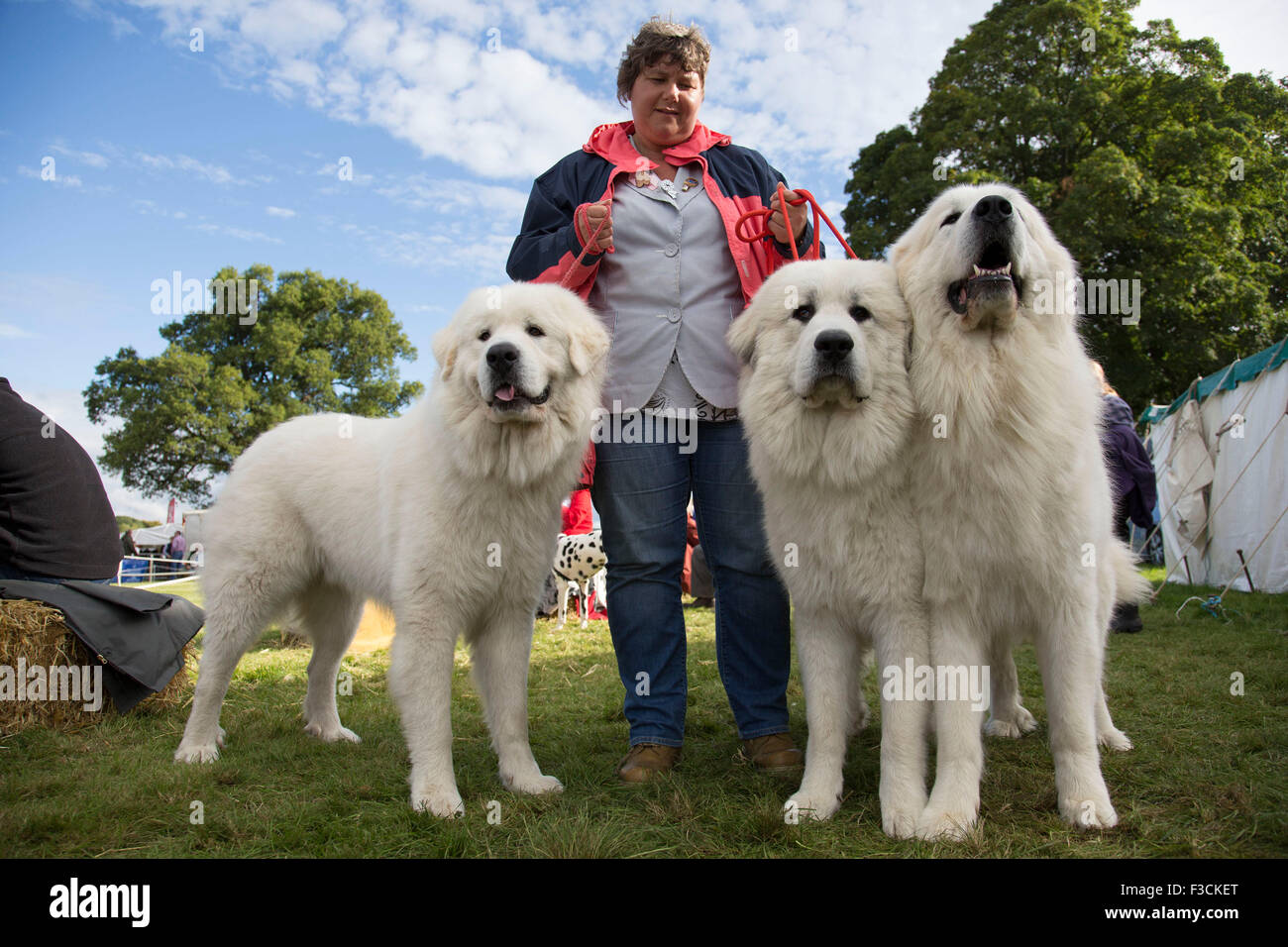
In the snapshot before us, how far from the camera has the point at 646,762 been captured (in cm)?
304

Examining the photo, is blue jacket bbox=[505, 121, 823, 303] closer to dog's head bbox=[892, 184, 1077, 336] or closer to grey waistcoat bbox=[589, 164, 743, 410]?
grey waistcoat bbox=[589, 164, 743, 410]

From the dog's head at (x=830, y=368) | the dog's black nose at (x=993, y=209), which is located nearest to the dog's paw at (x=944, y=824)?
the dog's head at (x=830, y=368)

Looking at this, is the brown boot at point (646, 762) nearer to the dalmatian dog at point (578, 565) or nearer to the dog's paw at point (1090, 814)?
the dog's paw at point (1090, 814)

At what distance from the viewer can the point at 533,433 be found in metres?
2.78

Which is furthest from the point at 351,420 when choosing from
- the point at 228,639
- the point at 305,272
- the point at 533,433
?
the point at 305,272

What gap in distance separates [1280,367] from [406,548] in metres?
8.80

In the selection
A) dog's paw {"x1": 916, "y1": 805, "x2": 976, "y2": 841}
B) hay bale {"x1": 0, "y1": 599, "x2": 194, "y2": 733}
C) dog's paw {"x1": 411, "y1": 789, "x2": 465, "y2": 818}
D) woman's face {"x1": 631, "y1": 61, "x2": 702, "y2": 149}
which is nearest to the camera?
dog's paw {"x1": 916, "y1": 805, "x2": 976, "y2": 841}

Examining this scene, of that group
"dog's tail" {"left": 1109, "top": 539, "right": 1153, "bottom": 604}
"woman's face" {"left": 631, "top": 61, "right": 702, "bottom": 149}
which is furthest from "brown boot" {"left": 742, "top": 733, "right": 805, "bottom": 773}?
"woman's face" {"left": 631, "top": 61, "right": 702, "bottom": 149}

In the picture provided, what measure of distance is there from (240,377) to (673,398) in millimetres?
26419

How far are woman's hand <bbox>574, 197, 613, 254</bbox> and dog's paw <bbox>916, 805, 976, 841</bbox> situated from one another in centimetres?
221

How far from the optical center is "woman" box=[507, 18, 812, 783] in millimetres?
3152
